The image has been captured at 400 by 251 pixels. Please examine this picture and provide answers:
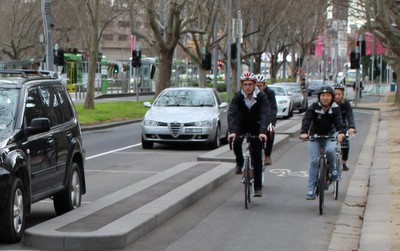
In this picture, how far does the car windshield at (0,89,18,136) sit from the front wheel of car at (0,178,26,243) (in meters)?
0.65

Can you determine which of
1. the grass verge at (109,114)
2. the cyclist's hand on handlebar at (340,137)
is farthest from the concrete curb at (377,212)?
the grass verge at (109,114)

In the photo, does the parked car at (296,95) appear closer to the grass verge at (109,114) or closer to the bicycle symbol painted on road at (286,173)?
the grass verge at (109,114)

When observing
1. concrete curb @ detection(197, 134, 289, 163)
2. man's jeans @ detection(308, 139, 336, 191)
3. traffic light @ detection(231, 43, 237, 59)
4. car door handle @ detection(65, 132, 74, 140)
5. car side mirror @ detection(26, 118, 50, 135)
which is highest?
traffic light @ detection(231, 43, 237, 59)

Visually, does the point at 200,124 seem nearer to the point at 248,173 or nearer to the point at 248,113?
the point at 248,113

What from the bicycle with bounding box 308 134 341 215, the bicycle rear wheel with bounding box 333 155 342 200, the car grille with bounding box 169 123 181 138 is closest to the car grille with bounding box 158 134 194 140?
the car grille with bounding box 169 123 181 138

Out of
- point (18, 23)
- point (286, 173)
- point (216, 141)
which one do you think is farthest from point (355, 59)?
point (18, 23)

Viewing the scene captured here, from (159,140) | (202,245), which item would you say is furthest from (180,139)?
(202,245)

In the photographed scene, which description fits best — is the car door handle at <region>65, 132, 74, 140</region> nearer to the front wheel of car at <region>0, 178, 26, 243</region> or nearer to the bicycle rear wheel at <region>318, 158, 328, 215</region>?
the front wheel of car at <region>0, 178, 26, 243</region>

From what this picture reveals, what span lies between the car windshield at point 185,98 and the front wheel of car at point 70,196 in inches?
437

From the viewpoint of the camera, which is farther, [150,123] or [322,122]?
[150,123]

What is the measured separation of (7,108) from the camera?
9133 mm

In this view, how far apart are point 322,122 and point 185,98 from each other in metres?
11.0

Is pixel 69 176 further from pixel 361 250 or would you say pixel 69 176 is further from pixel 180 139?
pixel 180 139

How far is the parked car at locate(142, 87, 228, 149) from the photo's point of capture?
20625mm
